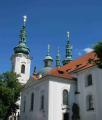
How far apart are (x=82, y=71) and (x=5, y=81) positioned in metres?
15.8

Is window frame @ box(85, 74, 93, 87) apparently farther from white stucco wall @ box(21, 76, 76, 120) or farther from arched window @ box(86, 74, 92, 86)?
white stucco wall @ box(21, 76, 76, 120)

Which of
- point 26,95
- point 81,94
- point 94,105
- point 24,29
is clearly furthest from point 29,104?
point 24,29

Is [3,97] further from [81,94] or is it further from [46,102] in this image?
[81,94]

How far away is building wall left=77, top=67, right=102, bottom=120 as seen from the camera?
111 feet

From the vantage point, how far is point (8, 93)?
4603 centimetres

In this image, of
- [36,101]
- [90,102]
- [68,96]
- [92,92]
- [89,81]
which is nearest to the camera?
[92,92]

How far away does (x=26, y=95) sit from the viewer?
4450 cm

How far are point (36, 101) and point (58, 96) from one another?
14.6 ft

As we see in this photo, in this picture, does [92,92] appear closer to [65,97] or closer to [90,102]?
[90,102]

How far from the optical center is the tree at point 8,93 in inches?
1802

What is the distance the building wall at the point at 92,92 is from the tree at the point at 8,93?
13491 mm

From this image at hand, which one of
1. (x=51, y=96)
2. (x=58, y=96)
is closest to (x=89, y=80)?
(x=58, y=96)

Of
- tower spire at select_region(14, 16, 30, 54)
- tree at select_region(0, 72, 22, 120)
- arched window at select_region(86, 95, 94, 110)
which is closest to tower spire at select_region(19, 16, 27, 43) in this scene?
tower spire at select_region(14, 16, 30, 54)

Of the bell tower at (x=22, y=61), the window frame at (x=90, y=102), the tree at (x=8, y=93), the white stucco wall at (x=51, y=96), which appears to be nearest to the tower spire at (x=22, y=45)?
the bell tower at (x=22, y=61)
